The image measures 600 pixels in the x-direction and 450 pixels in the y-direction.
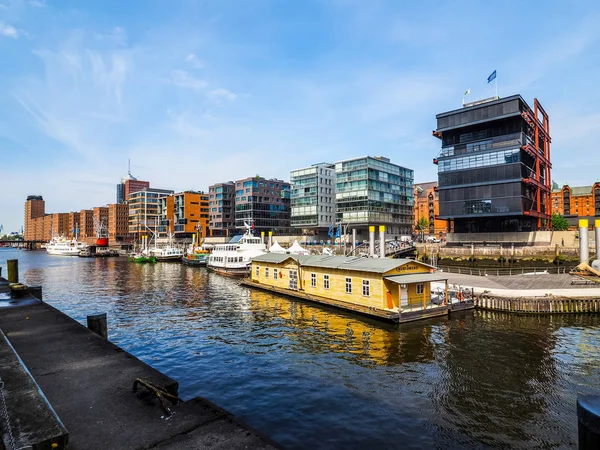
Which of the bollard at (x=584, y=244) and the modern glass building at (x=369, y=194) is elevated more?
the modern glass building at (x=369, y=194)

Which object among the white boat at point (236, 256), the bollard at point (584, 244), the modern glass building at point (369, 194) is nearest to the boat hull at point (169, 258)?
the white boat at point (236, 256)

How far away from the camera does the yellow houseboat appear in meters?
34.8

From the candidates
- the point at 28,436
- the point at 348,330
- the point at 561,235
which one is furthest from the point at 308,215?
the point at 28,436

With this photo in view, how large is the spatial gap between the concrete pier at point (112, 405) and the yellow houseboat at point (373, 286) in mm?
24611

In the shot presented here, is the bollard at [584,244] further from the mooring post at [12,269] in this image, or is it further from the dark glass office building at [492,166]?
the mooring post at [12,269]

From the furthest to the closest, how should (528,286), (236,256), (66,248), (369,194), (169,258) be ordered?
1. (66,248)
2. (369,194)
3. (169,258)
4. (236,256)
5. (528,286)

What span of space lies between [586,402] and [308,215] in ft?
440

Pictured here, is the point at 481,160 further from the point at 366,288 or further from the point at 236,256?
the point at 366,288

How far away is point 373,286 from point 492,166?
2892 inches

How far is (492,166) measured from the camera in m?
91.6

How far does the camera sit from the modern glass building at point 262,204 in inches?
6265

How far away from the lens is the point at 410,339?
2888 cm

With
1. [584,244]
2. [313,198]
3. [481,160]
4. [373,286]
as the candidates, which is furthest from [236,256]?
[481,160]

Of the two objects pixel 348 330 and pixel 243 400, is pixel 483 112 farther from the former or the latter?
pixel 243 400
